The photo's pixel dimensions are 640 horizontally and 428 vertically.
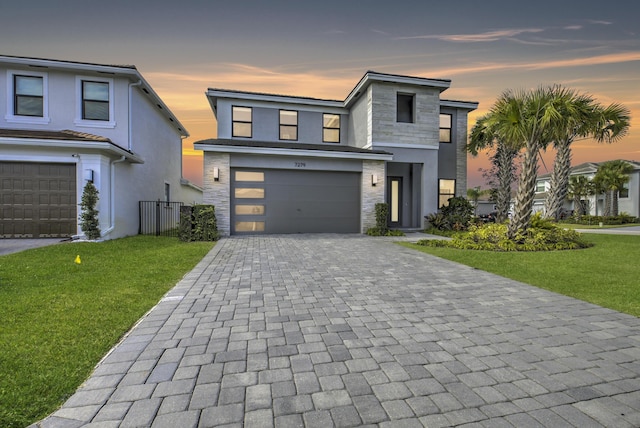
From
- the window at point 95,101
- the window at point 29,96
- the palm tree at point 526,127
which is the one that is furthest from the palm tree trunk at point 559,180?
the window at point 29,96

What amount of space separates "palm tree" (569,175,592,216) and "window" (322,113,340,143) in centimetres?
2584

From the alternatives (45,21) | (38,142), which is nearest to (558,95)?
(38,142)

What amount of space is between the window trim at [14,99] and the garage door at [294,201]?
24.0 ft

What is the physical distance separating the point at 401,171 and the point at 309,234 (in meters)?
6.19

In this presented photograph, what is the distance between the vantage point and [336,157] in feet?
43.1

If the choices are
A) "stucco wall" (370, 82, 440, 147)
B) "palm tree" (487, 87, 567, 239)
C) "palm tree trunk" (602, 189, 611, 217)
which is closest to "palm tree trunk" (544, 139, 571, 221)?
"stucco wall" (370, 82, 440, 147)

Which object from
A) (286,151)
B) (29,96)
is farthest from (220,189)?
(29,96)

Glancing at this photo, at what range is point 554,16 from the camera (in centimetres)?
1115

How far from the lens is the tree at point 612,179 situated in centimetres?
2619

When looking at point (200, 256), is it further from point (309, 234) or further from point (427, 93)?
point (427, 93)

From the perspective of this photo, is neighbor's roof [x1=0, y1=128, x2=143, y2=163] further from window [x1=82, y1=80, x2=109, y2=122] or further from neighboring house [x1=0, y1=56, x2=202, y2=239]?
window [x1=82, y1=80, x2=109, y2=122]

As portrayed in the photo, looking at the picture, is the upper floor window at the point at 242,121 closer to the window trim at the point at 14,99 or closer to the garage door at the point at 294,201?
the garage door at the point at 294,201

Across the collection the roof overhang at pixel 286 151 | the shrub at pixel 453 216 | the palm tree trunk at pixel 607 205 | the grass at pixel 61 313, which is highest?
the roof overhang at pixel 286 151

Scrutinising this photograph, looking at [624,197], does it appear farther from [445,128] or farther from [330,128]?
[330,128]
